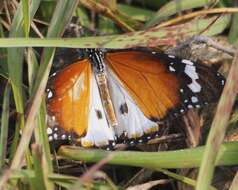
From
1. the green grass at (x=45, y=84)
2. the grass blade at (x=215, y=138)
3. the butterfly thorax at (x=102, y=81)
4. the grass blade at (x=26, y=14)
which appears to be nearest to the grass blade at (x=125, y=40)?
the green grass at (x=45, y=84)

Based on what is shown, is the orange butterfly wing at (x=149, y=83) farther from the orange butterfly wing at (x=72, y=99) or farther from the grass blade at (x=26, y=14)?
the grass blade at (x=26, y=14)

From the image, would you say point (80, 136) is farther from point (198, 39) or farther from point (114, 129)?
point (198, 39)

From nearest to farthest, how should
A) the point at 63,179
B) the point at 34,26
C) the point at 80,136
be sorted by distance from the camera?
the point at 63,179
the point at 80,136
the point at 34,26

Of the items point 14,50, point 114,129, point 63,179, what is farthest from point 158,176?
point 14,50

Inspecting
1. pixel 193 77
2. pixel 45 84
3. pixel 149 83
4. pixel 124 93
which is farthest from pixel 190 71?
pixel 45 84

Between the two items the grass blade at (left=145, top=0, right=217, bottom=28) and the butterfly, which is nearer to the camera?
the butterfly

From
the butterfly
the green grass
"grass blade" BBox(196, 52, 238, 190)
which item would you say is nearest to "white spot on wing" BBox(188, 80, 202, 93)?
the butterfly

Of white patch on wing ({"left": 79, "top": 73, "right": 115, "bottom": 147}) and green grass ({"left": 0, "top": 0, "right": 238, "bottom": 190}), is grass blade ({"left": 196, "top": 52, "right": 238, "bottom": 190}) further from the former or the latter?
white patch on wing ({"left": 79, "top": 73, "right": 115, "bottom": 147})

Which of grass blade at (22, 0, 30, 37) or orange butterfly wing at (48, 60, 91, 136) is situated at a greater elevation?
grass blade at (22, 0, 30, 37)
